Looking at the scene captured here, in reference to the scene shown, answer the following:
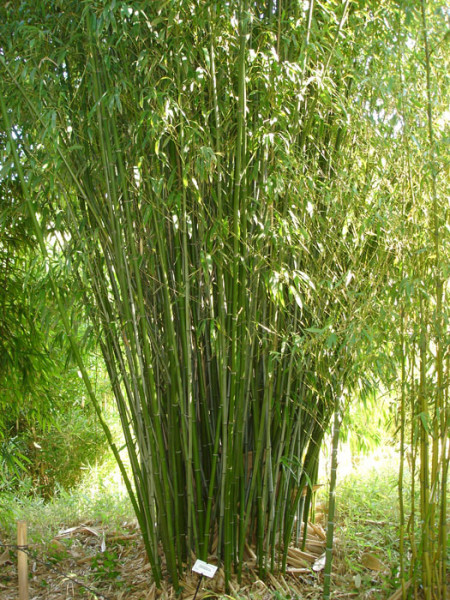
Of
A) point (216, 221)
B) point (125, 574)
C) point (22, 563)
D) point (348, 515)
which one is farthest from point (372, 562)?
point (216, 221)

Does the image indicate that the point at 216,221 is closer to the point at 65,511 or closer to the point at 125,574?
the point at 125,574

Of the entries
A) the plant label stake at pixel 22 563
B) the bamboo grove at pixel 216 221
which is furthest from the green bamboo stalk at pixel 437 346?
the plant label stake at pixel 22 563

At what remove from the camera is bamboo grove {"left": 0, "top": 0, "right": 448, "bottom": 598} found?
221 cm

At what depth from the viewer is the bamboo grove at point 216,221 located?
221 cm

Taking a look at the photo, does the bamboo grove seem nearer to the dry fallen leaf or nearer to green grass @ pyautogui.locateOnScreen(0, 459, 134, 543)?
the dry fallen leaf

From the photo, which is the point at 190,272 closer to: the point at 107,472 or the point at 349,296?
the point at 349,296

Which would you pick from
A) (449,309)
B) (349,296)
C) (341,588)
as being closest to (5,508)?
(341,588)

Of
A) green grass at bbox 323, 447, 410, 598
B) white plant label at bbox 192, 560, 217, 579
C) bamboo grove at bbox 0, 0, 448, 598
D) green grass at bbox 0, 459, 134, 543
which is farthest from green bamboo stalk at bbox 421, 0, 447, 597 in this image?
green grass at bbox 0, 459, 134, 543

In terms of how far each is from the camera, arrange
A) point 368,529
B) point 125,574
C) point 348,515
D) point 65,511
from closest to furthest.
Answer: point 125,574, point 368,529, point 348,515, point 65,511

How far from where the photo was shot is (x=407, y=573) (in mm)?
2463

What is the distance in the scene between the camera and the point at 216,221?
89.7 inches

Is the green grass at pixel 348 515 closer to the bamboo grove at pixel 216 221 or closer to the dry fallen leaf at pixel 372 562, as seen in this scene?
the dry fallen leaf at pixel 372 562

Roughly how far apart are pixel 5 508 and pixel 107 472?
45.7 inches

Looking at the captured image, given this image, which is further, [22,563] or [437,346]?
[22,563]
